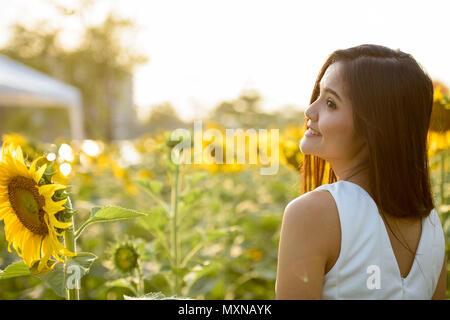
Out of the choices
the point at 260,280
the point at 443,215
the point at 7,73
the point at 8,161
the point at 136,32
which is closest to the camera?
the point at 8,161

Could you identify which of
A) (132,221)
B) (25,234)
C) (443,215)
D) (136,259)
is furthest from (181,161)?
(132,221)

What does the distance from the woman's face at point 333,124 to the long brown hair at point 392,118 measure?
2 centimetres

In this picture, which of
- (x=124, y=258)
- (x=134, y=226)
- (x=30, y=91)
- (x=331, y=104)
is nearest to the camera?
(x=331, y=104)

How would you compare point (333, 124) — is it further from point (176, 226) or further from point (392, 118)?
point (176, 226)

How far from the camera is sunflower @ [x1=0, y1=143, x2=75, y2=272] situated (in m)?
0.79

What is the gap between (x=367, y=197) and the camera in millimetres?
836

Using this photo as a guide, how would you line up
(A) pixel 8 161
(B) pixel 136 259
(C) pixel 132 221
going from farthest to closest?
(C) pixel 132 221
(B) pixel 136 259
(A) pixel 8 161

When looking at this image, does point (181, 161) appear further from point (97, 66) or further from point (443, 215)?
point (97, 66)

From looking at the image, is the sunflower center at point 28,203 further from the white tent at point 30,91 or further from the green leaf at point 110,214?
the white tent at point 30,91

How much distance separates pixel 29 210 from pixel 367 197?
2.00 feet

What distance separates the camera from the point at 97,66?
730 inches

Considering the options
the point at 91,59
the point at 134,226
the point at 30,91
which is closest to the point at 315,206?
the point at 134,226

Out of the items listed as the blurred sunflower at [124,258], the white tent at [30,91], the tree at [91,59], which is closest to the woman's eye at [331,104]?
the blurred sunflower at [124,258]
